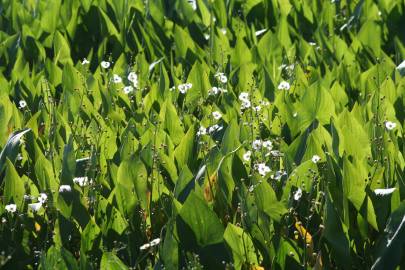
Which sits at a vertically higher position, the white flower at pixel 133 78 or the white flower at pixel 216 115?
the white flower at pixel 133 78

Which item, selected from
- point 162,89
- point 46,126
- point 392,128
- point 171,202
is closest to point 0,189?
point 46,126

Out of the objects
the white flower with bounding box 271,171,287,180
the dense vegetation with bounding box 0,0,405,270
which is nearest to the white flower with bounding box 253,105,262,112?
the dense vegetation with bounding box 0,0,405,270

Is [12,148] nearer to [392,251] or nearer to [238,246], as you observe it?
[238,246]

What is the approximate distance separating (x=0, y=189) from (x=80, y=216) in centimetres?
42

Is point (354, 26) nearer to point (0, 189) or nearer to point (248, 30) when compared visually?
point (248, 30)

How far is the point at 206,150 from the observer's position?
3.28 metres

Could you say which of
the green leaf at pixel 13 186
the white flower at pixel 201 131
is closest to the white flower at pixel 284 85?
the white flower at pixel 201 131

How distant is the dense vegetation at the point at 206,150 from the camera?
278cm

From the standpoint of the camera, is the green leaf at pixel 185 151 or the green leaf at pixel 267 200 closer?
the green leaf at pixel 267 200

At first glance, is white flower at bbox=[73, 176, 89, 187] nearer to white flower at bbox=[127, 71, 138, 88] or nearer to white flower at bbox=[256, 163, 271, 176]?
white flower at bbox=[256, 163, 271, 176]

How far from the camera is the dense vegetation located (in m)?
2.78

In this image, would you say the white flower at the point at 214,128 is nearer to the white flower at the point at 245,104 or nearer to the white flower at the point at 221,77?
the white flower at the point at 245,104

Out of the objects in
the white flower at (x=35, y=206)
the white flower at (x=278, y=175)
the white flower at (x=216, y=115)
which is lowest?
the white flower at (x=278, y=175)

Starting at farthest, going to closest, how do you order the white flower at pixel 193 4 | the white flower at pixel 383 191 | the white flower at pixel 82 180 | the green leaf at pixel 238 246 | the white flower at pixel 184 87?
1. the white flower at pixel 193 4
2. the white flower at pixel 184 87
3. the white flower at pixel 82 180
4. the white flower at pixel 383 191
5. the green leaf at pixel 238 246
